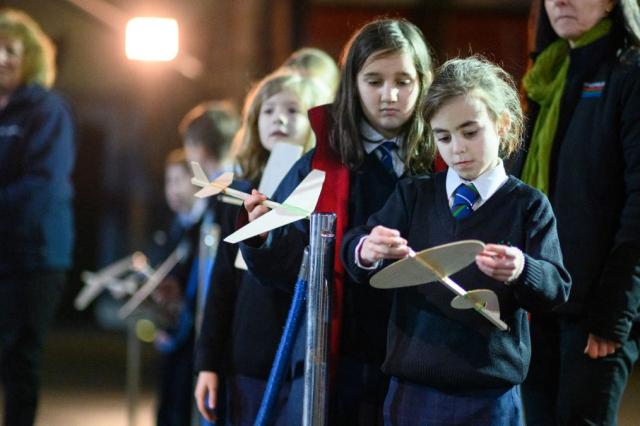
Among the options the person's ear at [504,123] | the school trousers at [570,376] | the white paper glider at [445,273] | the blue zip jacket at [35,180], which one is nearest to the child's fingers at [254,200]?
the white paper glider at [445,273]

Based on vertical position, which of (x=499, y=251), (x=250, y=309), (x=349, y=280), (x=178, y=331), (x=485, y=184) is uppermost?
(x=485, y=184)

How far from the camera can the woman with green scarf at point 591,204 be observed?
1937mm

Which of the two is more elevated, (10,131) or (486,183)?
(10,131)

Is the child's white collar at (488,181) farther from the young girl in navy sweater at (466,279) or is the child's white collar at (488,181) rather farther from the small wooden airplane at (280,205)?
the small wooden airplane at (280,205)

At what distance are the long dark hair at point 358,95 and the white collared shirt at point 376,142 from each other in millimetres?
15

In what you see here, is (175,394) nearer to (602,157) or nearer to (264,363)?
(264,363)

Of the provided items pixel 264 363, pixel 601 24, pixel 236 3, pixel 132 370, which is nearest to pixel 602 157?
pixel 601 24

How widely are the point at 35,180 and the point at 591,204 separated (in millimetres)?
2002

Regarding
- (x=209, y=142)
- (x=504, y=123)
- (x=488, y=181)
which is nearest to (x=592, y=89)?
(x=504, y=123)

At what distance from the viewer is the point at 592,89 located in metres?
2.08

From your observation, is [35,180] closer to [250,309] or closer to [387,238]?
[250,309]

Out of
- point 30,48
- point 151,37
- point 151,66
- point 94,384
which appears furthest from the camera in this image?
point 151,66

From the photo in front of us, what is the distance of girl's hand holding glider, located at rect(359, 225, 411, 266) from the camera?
1468mm

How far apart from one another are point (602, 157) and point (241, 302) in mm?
977
